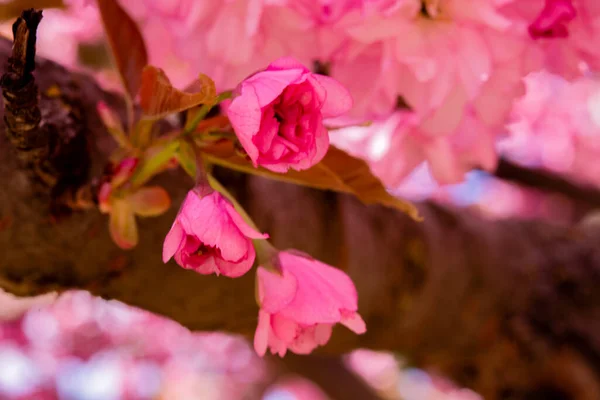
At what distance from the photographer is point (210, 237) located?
23 centimetres

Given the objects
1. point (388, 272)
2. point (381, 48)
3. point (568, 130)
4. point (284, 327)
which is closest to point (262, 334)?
point (284, 327)

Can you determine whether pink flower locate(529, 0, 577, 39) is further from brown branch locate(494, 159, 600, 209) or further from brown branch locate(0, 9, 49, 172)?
brown branch locate(494, 159, 600, 209)

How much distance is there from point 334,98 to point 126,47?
0.20m

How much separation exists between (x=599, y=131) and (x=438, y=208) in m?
2.16

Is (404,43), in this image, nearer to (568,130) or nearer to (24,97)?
(24,97)

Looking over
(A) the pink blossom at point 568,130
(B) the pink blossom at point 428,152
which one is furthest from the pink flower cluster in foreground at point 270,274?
(A) the pink blossom at point 568,130

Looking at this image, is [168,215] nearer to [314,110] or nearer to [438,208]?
[314,110]

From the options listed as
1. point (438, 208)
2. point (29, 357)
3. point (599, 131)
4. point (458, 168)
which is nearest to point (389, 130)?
point (458, 168)

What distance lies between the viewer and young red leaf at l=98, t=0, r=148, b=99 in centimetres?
37

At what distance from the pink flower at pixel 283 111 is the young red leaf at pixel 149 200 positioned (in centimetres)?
14

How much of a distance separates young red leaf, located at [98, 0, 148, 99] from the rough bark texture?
2.3 inches

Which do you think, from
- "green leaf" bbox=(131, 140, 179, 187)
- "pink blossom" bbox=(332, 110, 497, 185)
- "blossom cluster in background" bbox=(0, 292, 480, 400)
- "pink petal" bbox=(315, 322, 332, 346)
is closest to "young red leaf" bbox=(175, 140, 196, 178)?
"green leaf" bbox=(131, 140, 179, 187)

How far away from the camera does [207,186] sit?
26cm

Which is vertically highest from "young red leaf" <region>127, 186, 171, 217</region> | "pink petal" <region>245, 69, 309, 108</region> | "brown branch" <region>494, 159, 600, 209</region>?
"pink petal" <region>245, 69, 309, 108</region>
